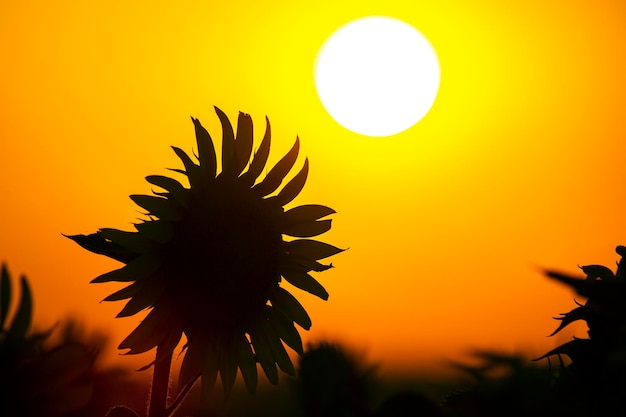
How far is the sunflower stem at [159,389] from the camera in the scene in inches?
98.2

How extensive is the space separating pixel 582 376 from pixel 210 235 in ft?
8.48

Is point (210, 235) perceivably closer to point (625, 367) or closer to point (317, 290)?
point (317, 290)

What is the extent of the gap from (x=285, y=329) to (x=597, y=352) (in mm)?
2935

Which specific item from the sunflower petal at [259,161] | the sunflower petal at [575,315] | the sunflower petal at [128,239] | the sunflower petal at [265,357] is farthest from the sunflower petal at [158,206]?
the sunflower petal at [575,315]

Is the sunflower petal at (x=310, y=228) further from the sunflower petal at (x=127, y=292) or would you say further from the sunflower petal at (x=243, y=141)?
the sunflower petal at (x=127, y=292)

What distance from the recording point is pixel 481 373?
649 mm

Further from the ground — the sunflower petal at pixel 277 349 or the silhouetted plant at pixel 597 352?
the sunflower petal at pixel 277 349

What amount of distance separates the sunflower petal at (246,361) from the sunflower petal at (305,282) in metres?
0.49

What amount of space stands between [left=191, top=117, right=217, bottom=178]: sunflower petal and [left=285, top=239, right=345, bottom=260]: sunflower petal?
0.81 m

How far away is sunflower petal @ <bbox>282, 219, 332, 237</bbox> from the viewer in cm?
420

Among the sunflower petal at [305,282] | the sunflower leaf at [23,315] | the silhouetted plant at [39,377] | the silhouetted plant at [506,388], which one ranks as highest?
the sunflower petal at [305,282]

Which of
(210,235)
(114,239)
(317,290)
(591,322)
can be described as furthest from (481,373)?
(317,290)

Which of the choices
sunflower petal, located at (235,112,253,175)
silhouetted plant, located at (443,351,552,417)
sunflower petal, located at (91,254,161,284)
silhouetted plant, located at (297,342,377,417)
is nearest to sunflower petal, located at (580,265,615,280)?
silhouetted plant, located at (297,342,377,417)

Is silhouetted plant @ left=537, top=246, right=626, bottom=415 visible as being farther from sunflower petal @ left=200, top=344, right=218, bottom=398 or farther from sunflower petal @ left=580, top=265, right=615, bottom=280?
sunflower petal @ left=200, top=344, right=218, bottom=398
